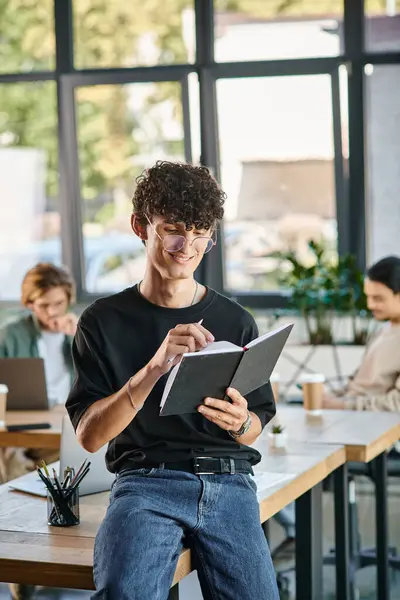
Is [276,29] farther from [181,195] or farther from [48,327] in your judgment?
[181,195]

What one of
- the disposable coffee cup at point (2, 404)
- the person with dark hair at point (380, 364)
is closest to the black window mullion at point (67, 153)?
the person with dark hair at point (380, 364)

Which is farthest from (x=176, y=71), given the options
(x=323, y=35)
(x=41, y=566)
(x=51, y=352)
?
(x=41, y=566)

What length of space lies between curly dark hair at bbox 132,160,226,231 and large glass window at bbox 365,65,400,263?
446 centimetres

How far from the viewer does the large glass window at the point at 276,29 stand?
6730 millimetres

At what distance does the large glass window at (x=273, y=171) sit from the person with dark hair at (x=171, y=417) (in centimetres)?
446

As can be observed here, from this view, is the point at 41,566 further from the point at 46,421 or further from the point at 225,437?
the point at 46,421

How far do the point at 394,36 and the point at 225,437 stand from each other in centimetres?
477

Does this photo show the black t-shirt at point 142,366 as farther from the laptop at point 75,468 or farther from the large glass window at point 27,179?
the large glass window at point 27,179

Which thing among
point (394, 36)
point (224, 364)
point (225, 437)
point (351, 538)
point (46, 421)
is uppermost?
point (394, 36)

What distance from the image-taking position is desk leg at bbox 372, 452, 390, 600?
155 inches

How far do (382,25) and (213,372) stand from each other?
195 inches

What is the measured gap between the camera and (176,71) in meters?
7.00

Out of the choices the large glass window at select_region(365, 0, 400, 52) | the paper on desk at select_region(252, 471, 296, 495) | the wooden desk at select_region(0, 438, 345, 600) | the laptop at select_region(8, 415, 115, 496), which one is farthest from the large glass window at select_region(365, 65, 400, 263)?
the laptop at select_region(8, 415, 115, 496)

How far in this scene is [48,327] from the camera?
4719 mm
